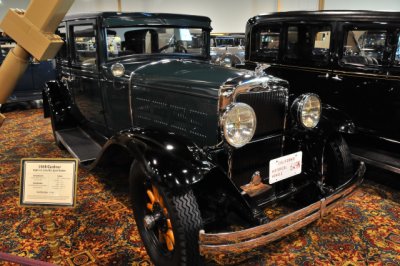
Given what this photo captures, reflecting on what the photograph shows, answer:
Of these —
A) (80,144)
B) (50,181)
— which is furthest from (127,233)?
(80,144)

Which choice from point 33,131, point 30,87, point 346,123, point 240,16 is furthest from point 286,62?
point 240,16

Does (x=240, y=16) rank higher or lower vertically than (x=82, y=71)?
higher

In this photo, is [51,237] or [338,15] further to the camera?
[338,15]

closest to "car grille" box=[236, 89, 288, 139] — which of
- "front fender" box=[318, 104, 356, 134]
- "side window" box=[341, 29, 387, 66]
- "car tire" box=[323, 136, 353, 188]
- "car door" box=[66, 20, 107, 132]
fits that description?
"front fender" box=[318, 104, 356, 134]

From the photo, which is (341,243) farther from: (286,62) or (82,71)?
(82,71)

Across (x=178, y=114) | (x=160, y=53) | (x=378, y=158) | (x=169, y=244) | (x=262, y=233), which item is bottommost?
(x=169, y=244)

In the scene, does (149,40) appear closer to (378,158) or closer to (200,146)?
(200,146)

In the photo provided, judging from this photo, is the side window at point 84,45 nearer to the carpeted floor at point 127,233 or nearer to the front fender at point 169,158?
the carpeted floor at point 127,233

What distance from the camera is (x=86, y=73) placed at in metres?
3.57

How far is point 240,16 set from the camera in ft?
45.3

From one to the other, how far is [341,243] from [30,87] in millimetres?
6982

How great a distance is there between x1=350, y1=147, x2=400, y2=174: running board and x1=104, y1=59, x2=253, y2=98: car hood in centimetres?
171

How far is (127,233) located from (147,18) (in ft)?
6.49

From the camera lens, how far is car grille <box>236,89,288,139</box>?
2.37 metres
